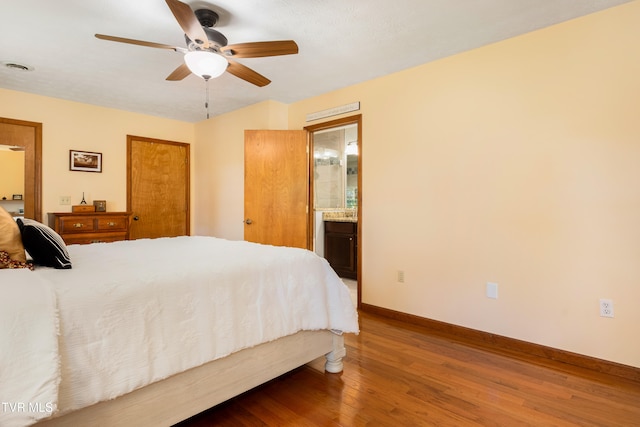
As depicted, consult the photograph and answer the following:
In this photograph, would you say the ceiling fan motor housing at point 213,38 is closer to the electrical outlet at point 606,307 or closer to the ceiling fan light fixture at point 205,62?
the ceiling fan light fixture at point 205,62

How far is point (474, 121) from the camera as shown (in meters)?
2.77

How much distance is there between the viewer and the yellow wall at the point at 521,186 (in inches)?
86.1

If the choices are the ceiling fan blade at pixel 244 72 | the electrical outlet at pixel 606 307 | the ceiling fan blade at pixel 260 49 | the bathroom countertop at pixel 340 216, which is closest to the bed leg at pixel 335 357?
the electrical outlet at pixel 606 307

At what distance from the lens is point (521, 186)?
255 centimetres

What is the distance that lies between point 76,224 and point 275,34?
309cm

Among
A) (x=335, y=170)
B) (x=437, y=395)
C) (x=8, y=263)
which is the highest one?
(x=335, y=170)

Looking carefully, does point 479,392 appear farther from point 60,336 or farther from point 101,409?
point 60,336

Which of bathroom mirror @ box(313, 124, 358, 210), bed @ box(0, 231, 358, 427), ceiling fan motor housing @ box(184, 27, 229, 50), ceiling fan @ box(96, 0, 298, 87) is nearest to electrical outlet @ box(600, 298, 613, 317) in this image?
bed @ box(0, 231, 358, 427)

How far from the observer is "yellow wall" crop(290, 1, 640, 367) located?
2.19 metres

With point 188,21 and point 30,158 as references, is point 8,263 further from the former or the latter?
point 30,158

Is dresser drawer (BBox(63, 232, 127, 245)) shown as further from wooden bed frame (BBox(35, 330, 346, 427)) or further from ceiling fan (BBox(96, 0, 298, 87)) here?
wooden bed frame (BBox(35, 330, 346, 427))

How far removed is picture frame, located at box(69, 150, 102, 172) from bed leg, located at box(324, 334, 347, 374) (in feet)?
12.9

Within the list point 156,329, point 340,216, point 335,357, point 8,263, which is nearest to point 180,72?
point 8,263

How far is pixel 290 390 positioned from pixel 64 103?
431cm
